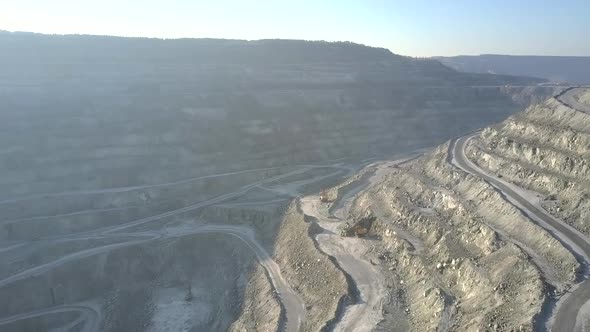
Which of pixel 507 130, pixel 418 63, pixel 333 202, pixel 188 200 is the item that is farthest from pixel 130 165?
pixel 418 63

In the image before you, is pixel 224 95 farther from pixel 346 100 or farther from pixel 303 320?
pixel 303 320

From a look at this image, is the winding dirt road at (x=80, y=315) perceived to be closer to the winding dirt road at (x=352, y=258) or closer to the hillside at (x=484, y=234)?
the winding dirt road at (x=352, y=258)

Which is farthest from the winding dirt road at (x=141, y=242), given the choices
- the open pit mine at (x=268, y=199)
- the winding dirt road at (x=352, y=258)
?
the winding dirt road at (x=352, y=258)

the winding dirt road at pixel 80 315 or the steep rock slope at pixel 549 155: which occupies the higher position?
the steep rock slope at pixel 549 155

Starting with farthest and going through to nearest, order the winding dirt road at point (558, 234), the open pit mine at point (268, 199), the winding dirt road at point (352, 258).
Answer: the open pit mine at point (268, 199) → the winding dirt road at point (352, 258) → the winding dirt road at point (558, 234)

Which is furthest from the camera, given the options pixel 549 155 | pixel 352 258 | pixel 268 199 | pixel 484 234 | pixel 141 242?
pixel 268 199

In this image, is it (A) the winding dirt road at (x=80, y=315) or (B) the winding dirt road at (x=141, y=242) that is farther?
(A) the winding dirt road at (x=80, y=315)

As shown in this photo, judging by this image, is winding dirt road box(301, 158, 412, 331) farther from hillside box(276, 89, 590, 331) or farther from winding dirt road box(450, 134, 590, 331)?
winding dirt road box(450, 134, 590, 331)

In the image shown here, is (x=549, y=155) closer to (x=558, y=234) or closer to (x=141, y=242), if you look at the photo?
(x=558, y=234)

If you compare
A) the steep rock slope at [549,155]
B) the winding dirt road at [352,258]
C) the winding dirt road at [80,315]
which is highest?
the steep rock slope at [549,155]

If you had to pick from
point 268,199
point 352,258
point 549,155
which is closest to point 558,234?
point 549,155

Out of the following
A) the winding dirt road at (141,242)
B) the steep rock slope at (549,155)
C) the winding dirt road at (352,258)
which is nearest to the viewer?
the winding dirt road at (352,258)
